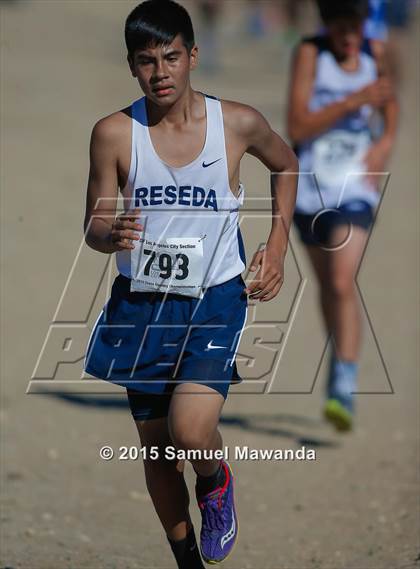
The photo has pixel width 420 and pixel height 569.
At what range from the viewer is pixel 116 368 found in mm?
3943

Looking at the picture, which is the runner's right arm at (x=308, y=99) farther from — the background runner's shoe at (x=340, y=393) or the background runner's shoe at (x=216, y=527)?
the background runner's shoe at (x=216, y=527)

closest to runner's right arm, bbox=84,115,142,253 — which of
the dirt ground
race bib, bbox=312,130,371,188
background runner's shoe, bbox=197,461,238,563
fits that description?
background runner's shoe, bbox=197,461,238,563

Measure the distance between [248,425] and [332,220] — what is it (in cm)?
138

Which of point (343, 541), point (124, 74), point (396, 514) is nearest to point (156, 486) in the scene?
point (343, 541)

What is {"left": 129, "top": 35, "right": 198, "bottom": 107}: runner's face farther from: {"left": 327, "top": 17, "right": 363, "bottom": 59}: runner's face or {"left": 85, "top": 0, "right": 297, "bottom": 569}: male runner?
{"left": 327, "top": 17, "right": 363, "bottom": 59}: runner's face

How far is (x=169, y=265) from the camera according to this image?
12.5ft

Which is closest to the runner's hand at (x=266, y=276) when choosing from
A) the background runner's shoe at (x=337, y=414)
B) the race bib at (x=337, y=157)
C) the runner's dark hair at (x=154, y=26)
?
the runner's dark hair at (x=154, y=26)

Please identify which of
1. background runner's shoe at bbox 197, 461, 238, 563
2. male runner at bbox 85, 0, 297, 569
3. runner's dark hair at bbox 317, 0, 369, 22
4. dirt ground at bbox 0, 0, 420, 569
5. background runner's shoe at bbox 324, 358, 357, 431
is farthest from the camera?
background runner's shoe at bbox 324, 358, 357, 431

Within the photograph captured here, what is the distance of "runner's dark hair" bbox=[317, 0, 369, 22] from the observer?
6.20m

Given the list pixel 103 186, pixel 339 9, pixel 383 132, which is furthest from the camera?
pixel 383 132

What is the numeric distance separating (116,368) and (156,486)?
454mm

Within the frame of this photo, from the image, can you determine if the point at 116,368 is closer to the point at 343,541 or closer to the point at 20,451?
the point at 343,541

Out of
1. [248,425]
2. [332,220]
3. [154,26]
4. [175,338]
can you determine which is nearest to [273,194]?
[175,338]

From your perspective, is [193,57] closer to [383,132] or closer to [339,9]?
[339,9]
